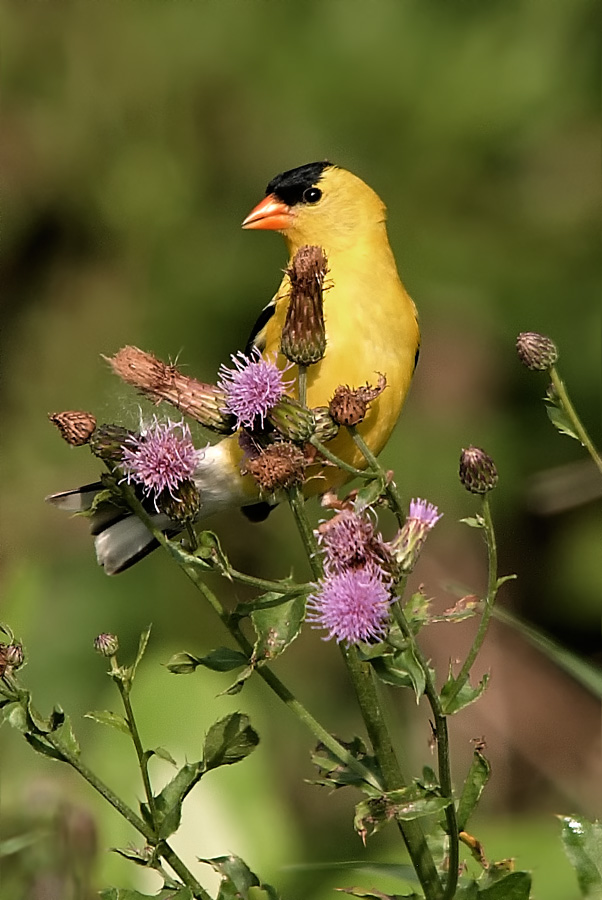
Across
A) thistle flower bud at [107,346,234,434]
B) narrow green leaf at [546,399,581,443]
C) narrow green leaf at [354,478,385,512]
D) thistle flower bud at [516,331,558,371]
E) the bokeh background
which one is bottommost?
the bokeh background

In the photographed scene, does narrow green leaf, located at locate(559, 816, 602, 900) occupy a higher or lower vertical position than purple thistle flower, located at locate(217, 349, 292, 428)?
lower

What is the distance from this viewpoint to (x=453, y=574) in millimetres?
3867

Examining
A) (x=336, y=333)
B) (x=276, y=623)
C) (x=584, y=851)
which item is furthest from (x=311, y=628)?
(x=336, y=333)

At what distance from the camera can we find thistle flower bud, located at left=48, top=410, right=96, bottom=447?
139cm

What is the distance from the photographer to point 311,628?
1.31 metres

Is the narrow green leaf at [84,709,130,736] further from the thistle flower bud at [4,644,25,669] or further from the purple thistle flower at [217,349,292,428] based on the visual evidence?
the purple thistle flower at [217,349,292,428]

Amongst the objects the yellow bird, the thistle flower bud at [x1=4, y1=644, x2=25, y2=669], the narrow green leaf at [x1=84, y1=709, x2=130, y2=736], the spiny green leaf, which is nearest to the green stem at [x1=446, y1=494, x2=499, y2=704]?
the spiny green leaf

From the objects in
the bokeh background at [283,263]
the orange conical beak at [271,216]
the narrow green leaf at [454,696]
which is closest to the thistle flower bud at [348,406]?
the narrow green leaf at [454,696]

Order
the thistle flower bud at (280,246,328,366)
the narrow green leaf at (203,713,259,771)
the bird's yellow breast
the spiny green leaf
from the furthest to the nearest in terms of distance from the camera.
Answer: the bird's yellow breast, the thistle flower bud at (280,246,328,366), the narrow green leaf at (203,713,259,771), the spiny green leaf

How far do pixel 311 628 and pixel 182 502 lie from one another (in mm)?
273

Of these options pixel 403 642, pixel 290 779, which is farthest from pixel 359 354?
pixel 290 779

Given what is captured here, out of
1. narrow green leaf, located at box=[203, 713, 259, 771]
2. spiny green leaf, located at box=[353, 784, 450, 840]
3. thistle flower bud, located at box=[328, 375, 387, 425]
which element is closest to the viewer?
spiny green leaf, located at box=[353, 784, 450, 840]

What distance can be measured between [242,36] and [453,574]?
6.74 feet

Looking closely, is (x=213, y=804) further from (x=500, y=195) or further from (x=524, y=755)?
(x=500, y=195)
